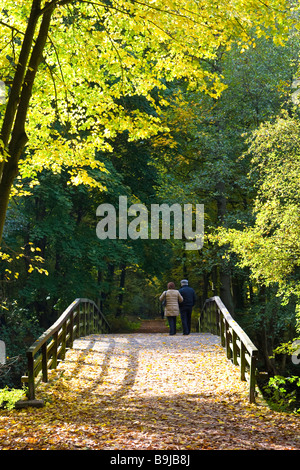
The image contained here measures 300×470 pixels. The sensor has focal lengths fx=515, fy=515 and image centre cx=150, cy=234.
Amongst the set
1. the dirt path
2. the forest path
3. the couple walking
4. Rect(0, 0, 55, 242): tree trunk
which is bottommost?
the dirt path

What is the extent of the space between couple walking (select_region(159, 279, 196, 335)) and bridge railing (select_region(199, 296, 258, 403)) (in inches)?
30.2

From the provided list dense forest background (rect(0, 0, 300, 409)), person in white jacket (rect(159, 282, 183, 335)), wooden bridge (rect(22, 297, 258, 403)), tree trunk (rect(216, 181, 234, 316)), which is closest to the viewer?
wooden bridge (rect(22, 297, 258, 403))

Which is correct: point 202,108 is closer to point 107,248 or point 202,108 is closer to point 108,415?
point 107,248

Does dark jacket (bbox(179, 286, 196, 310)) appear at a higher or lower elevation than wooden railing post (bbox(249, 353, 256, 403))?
higher

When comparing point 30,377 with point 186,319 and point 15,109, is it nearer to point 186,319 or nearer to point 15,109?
point 15,109

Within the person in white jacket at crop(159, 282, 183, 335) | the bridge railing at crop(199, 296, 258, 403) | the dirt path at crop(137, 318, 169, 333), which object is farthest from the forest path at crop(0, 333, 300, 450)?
the dirt path at crop(137, 318, 169, 333)

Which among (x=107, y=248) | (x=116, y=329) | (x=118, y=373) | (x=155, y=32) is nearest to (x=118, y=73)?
(x=155, y=32)

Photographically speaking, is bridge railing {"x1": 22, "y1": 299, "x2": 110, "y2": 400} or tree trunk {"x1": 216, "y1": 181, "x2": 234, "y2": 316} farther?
tree trunk {"x1": 216, "y1": 181, "x2": 234, "y2": 316}

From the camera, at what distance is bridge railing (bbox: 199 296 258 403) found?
7.41 meters

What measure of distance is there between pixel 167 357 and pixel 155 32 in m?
6.51

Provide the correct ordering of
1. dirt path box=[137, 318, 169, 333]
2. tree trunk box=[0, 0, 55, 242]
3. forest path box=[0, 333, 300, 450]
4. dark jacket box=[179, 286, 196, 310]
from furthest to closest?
dirt path box=[137, 318, 169, 333], dark jacket box=[179, 286, 196, 310], tree trunk box=[0, 0, 55, 242], forest path box=[0, 333, 300, 450]

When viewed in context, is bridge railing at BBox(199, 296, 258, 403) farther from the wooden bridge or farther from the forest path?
the forest path

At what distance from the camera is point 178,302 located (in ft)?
49.0

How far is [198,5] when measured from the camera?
745cm
